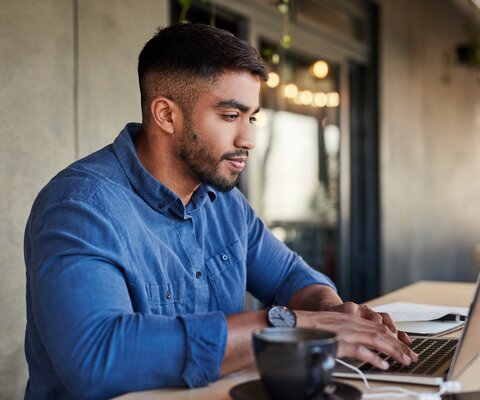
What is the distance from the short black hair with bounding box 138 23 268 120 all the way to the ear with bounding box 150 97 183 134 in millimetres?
18

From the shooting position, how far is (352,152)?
5742 millimetres

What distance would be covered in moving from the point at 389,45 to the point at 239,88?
466cm

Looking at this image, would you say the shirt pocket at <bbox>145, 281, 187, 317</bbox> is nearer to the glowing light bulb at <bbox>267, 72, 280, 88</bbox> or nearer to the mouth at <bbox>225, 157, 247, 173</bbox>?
the mouth at <bbox>225, 157, 247, 173</bbox>

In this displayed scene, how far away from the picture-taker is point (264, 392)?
1116 mm

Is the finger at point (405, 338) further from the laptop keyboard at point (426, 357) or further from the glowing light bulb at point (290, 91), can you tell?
the glowing light bulb at point (290, 91)

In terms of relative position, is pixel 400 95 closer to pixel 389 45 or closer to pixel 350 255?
pixel 389 45

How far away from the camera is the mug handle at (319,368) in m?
0.98

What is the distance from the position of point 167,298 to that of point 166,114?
48cm

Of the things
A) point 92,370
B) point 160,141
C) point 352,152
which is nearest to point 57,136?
point 160,141

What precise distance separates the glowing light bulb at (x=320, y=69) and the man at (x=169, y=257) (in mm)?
3165

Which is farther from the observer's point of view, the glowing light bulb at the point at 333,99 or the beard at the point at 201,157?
the glowing light bulb at the point at 333,99

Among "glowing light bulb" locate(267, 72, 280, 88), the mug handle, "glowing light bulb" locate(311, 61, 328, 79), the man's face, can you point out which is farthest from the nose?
"glowing light bulb" locate(311, 61, 328, 79)

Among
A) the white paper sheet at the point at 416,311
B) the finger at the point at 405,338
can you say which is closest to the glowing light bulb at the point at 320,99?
the white paper sheet at the point at 416,311

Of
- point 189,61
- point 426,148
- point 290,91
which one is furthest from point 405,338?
point 426,148
